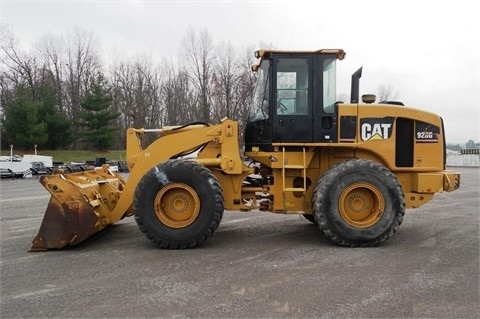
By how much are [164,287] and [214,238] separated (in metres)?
2.37

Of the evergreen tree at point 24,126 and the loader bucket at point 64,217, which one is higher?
the evergreen tree at point 24,126

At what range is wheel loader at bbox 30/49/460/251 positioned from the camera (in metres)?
6.10

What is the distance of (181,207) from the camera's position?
6258 millimetres

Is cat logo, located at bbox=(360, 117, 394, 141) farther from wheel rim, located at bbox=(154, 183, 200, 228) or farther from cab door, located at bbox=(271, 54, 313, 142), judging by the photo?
wheel rim, located at bbox=(154, 183, 200, 228)

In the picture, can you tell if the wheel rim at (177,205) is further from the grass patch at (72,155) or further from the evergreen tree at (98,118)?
the evergreen tree at (98,118)

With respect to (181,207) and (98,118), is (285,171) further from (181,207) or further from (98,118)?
(98,118)

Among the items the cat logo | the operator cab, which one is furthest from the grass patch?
the cat logo

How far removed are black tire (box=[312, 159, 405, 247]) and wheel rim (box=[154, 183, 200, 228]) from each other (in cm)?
175

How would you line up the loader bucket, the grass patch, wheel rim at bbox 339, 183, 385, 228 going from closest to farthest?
the loader bucket
wheel rim at bbox 339, 183, 385, 228
the grass patch

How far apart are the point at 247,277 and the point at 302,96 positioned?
116 inches

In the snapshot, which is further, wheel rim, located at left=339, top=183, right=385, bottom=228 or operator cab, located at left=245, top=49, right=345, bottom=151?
operator cab, located at left=245, top=49, right=345, bottom=151

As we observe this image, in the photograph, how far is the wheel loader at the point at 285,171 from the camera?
6102mm

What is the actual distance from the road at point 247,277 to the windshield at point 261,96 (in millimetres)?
1980

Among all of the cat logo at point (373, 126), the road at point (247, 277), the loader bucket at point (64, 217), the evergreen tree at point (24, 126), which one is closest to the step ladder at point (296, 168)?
the road at point (247, 277)
